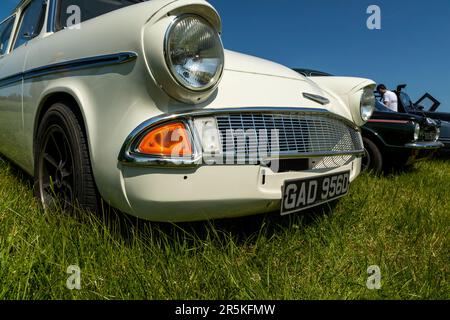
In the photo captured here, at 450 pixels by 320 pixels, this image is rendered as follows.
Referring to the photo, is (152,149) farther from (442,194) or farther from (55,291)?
(442,194)

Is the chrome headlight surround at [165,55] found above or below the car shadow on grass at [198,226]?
above

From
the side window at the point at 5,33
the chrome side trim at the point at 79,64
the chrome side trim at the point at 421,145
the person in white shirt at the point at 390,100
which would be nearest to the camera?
the chrome side trim at the point at 79,64

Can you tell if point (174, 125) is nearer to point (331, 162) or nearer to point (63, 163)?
point (63, 163)

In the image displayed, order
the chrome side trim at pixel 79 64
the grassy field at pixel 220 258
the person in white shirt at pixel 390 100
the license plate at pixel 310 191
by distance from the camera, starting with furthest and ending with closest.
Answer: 1. the person in white shirt at pixel 390 100
2. the license plate at pixel 310 191
3. the chrome side trim at pixel 79 64
4. the grassy field at pixel 220 258

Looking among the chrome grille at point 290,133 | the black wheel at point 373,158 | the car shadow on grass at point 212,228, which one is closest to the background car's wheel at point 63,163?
the car shadow on grass at point 212,228

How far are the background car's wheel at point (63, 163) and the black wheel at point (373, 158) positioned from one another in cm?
286

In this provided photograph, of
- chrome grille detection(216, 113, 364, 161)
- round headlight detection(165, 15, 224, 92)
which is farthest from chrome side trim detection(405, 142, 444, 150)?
round headlight detection(165, 15, 224, 92)

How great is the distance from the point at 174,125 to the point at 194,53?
27 centimetres

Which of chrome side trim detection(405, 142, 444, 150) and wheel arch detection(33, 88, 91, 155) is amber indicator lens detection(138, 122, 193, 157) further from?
chrome side trim detection(405, 142, 444, 150)

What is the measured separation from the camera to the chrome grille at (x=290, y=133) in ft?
4.12

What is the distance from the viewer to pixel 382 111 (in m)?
3.58

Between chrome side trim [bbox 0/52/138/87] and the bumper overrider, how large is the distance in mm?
287

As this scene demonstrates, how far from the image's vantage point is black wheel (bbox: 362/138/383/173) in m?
3.44

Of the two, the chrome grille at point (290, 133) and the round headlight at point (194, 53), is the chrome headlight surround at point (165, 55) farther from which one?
the chrome grille at point (290, 133)
